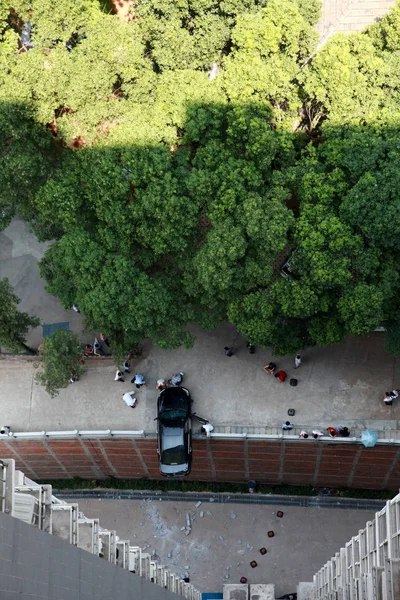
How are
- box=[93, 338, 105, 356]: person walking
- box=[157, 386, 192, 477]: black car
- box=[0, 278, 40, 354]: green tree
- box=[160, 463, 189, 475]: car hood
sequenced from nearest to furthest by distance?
box=[0, 278, 40, 354]: green tree
box=[157, 386, 192, 477]: black car
box=[160, 463, 189, 475]: car hood
box=[93, 338, 105, 356]: person walking

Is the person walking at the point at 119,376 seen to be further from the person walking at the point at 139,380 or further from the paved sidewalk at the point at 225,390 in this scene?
the person walking at the point at 139,380

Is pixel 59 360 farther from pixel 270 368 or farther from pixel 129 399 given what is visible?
pixel 270 368

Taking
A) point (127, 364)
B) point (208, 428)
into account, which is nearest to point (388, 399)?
point (208, 428)

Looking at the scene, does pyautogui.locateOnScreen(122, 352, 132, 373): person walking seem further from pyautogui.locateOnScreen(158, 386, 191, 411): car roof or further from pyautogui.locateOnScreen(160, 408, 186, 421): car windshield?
pyautogui.locateOnScreen(160, 408, 186, 421): car windshield

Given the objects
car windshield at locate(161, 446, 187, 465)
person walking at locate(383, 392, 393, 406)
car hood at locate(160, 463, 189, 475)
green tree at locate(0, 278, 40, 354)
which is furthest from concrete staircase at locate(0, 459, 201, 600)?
person walking at locate(383, 392, 393, 406)

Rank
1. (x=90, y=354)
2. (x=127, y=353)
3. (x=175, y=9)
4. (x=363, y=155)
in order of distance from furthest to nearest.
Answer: (x=90, y=354)
(x=127, y=353)
(x=175, y=9)
(x=363, y=155)

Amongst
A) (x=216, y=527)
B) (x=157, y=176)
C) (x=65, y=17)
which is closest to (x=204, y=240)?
(x=157, y=176)

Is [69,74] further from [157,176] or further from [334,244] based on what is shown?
[334,244]
